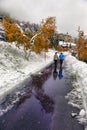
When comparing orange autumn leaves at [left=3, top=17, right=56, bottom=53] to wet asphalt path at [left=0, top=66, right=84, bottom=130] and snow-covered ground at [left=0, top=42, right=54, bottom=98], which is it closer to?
snow-covered ground at [left=0, top=42, right=54, bottom=98]

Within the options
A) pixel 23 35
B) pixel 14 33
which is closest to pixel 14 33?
pixel 14 33

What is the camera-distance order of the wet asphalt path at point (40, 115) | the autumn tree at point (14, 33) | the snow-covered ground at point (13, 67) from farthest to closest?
the autumn tree at point (14, 33) < the snow-covered ground at point (13, 67) < the wet asphalt path at point (40, 115)

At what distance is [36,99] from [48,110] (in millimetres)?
2245

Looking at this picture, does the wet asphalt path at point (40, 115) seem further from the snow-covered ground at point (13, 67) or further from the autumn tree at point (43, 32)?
the autumn tree at point (43, 32)

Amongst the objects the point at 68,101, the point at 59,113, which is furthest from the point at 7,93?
the point at 59,113

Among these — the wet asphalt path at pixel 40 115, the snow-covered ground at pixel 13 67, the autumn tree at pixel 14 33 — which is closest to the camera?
the wet asphalt path at pixel 40 115

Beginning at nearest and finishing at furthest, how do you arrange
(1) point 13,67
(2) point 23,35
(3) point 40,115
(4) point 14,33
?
(3) point 40,115 → (1) point 13,67 → (4) point 14,33 → (2) point 23,35

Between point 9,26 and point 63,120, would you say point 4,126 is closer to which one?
point 63,120

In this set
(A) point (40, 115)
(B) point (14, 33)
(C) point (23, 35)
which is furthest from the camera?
(C) point (23, 35)

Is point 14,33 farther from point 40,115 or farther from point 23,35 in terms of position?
point 40,115

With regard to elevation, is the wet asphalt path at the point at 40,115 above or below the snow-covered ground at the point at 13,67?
above

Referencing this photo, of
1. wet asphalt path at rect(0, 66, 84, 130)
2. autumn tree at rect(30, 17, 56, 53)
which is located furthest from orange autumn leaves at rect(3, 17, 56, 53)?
wet asphalt path at rect(0, 66, 84, 130)

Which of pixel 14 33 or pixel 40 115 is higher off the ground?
pixel 40 115

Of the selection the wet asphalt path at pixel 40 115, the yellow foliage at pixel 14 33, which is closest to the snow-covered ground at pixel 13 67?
the yellow foliage at pixel 14 33
